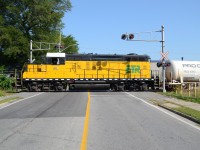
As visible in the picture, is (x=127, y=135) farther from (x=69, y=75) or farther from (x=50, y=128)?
(x=69, y=75)

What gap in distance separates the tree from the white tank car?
94.5ft

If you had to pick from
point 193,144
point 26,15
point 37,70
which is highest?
point 26,15

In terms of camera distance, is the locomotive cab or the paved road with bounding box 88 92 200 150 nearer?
the paved road with bounding box 88 92 200 150

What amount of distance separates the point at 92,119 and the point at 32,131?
13.0ft

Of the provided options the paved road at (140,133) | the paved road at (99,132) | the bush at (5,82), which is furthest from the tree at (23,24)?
the paved road at (140,133)

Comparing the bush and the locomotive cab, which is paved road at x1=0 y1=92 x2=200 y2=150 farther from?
the bush

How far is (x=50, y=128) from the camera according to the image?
14.4 metres

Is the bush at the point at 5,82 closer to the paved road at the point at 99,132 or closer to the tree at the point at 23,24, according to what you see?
the tree at the point at 23,24

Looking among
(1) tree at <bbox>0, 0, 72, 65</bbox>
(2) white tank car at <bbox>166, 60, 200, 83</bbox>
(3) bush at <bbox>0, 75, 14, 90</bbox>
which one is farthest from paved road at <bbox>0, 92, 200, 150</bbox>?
(1) tree at <bbox>0, 0, 72, 65</bbox>

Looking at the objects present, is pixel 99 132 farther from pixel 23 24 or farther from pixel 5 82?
pixel 23 24

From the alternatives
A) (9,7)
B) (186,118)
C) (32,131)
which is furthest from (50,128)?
(9,7)

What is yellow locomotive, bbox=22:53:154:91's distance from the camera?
4203 centimetres

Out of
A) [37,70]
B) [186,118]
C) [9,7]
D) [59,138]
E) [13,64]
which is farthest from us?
[13,64]

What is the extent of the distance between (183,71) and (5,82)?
64.5 feet
